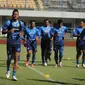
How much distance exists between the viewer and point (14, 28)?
10.6m

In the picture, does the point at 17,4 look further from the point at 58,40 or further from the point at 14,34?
the point at 14,34

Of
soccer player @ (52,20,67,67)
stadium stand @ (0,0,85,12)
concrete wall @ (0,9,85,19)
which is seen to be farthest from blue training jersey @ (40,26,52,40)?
stadium stand @ (0,0,85,12)

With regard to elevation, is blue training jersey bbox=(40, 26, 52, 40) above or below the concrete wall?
above

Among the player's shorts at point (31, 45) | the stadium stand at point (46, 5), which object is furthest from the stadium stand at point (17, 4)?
the player's shorts at point (31, 45)

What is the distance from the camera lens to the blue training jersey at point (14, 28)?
1053 cm

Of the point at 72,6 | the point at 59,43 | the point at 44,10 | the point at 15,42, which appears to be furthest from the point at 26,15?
the point at 15,42

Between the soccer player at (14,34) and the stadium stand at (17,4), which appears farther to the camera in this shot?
the stadium stand at (17,4)

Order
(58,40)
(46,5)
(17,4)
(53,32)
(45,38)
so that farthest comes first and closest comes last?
(46,5), (17,4), (45,38), (53,32), (58,40)

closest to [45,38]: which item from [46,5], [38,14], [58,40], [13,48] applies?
[58,40]

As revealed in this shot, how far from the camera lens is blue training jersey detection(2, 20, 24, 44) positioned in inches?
415

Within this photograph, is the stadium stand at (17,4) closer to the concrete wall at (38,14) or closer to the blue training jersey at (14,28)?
the concrete wall at (38,14)

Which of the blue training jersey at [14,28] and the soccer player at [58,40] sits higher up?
the blue training jersey at [14,28]

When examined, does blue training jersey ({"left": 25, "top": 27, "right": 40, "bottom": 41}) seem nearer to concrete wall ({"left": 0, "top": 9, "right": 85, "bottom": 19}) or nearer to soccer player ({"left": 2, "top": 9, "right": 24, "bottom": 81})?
soccer player ({"left": 2, "top": 9, "right": 24, "bottom": 81})

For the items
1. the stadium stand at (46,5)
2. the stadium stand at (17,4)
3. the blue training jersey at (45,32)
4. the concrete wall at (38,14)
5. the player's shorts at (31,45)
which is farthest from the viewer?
the stadium stand at (46,5)
